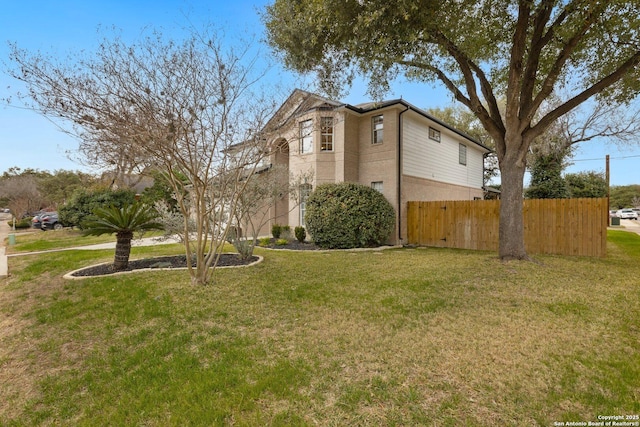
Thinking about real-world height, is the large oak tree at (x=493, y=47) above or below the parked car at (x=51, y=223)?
above

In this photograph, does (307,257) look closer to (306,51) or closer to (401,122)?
(306,51)

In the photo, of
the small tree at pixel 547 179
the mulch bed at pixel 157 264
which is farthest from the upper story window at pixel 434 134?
the mulch bed at pixel 157 264

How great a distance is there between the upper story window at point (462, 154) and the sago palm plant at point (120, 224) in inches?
656

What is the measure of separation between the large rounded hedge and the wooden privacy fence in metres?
2.25

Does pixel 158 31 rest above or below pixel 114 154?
above

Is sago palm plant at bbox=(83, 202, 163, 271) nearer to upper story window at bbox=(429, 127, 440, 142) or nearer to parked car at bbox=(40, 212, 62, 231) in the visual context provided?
upper story window at bbox=(429, 127, 440, 142)

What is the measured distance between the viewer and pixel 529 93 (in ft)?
27.5

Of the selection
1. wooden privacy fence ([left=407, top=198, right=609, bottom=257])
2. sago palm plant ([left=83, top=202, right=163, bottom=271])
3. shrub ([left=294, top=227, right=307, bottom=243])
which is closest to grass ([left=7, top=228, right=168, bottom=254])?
sago palm plant ([left=83, top=202, right=163, bottom=271])

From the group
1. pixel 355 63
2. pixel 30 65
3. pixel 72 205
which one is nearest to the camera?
pixel 30 65

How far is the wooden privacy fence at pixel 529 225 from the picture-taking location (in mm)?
9852

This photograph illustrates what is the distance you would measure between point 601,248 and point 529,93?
559 centimetres

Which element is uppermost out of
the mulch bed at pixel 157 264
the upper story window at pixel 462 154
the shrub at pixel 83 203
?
the upper story window at pixel 462 154

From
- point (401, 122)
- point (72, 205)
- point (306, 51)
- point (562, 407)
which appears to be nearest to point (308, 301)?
point (562, 407)

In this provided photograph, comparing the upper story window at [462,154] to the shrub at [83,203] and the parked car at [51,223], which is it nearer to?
the shrub at [83,203]
